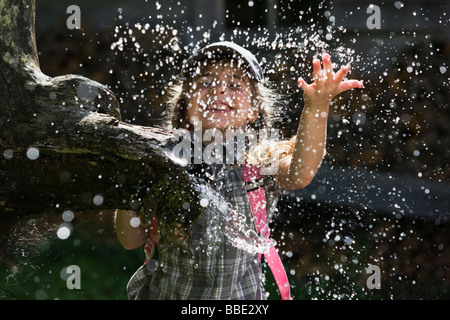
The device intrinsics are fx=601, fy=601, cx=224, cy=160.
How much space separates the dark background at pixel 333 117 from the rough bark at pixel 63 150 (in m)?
2.08

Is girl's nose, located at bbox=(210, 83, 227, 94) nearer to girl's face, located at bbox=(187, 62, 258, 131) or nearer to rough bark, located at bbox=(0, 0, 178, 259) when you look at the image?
girl's face, located at bbox=(187, 62, 258, 131)

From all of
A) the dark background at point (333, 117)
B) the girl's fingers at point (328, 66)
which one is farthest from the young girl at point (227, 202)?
the dark background at point (333, 117)

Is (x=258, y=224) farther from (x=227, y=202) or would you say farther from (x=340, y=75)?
(x=340, y=75)

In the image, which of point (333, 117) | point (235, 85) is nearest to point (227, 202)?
point (235, 85)

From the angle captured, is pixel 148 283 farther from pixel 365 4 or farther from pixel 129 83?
pixel 365 4

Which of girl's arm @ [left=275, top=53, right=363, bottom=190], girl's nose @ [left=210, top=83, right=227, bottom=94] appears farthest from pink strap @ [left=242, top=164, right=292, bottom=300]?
girl's nose @ [left=210, top=83, right=227, bottom=94]

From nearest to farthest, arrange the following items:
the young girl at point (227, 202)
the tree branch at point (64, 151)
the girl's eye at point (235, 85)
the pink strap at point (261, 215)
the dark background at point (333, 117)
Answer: the tree branch at point (64, 151)
the young girl at point (227, 202)
the pink strap at point (261, 215)
the girl's eye at point (235, 85)
the dark background at point (333, 117)

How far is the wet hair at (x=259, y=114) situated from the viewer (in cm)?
227

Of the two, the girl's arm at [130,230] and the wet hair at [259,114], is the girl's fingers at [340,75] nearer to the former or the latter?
the wet hair at [259,114]

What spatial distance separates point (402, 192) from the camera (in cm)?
488

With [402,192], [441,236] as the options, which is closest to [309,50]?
[402,192]

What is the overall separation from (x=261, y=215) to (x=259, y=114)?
1.64ft

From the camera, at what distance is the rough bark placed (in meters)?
1.82

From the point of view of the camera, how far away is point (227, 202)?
2072 mm
